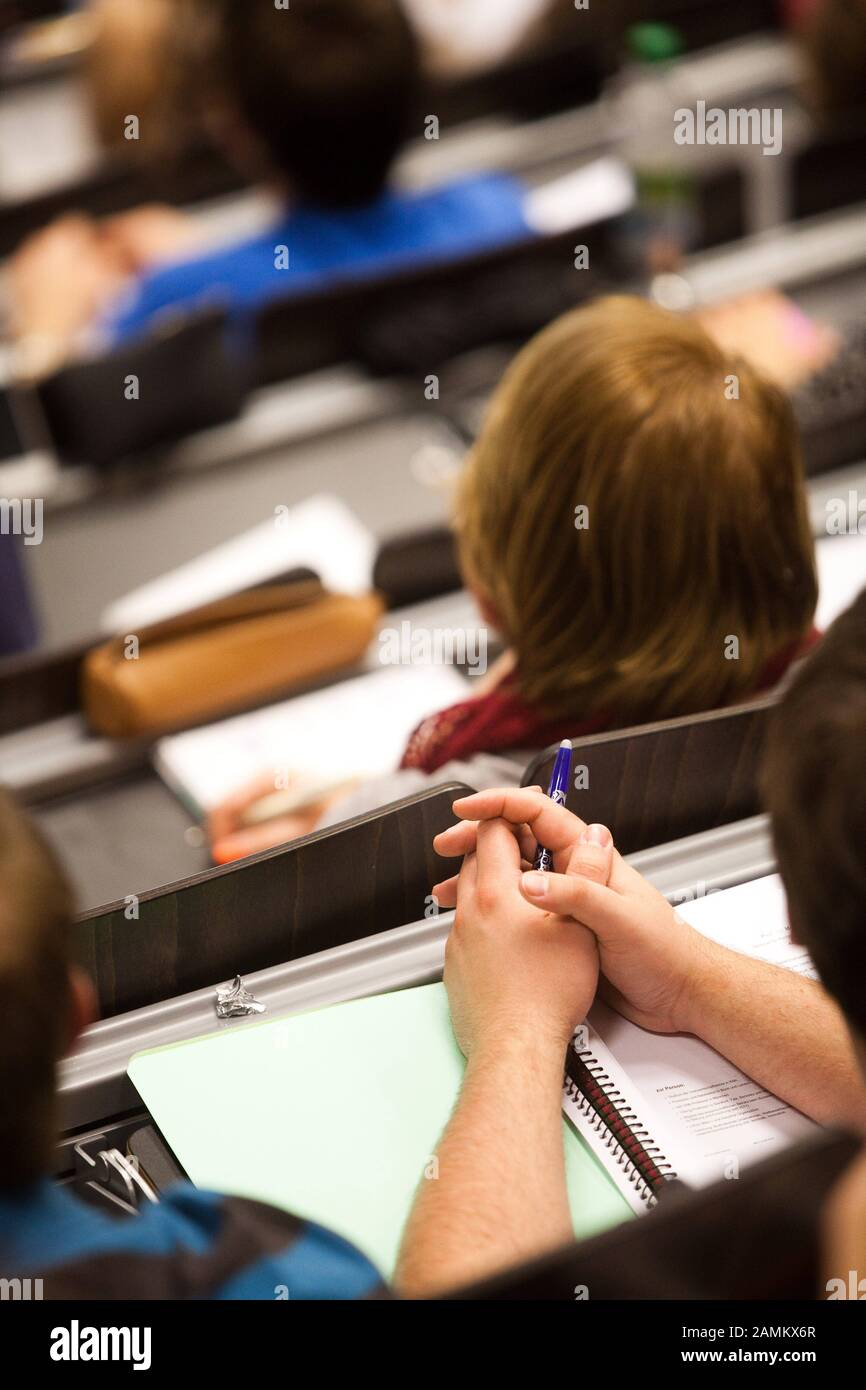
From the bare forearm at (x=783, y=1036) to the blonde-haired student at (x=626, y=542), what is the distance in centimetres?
33

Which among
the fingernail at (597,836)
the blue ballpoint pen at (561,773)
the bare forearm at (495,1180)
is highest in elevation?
the blue ballpoint pen at (561,773)

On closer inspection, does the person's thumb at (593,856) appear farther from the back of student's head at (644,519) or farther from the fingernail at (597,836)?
the back of student's head at (644,519)

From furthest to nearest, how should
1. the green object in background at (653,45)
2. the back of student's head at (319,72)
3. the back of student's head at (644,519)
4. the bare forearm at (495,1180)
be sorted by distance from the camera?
1. the green object in background at (653,45)
2. the back of student's head at (319,72)
3. the back of student's head at (644,519)
4. the bare forearm at (495,1180)

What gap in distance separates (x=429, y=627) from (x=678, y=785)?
700mm

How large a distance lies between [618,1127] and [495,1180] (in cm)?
11

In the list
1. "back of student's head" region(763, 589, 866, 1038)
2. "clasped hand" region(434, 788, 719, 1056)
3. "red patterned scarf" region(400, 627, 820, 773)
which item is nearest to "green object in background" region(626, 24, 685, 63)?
"red patterned scarf" region(400, 627, 820, 773)

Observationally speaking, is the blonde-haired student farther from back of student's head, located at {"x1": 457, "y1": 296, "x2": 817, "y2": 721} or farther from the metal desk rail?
the metal desk rail

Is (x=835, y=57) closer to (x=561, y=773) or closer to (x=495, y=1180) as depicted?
(x=561, y=773)

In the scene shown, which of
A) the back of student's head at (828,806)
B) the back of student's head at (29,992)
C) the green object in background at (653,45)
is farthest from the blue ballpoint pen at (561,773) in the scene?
the green object in background at (653,45)

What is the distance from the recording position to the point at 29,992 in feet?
2.50

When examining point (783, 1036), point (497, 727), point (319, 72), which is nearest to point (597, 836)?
point (783, 1036)

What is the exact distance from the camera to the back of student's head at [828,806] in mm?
774

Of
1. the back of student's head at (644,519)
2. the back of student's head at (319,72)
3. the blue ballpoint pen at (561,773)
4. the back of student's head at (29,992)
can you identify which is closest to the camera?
the back of student's head at (29,992)

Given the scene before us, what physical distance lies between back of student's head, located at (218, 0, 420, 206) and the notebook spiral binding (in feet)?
6.32
